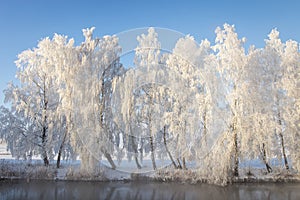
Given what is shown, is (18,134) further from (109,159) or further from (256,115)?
(256,115)

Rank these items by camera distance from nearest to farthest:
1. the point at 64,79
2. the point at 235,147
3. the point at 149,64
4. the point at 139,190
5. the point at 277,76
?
1. the point at 149,64
2. the point at 139,190
3. the point at 235,147
4. the point at 64,79
5. the point at 277,76

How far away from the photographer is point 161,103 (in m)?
8.14

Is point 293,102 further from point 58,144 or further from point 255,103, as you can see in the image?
point 58,144

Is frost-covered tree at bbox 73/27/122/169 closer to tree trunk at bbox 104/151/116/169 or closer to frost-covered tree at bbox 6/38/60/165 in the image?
tree trunk at bbox 104/151/116/169

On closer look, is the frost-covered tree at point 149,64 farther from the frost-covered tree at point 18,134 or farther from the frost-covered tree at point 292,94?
the frost-covered tree at point 18,134

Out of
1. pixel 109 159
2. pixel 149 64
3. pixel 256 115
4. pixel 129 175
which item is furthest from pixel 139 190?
pixel 256 115

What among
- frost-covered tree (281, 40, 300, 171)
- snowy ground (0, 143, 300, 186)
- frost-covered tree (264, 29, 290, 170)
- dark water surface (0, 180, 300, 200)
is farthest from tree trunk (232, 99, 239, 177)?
frost-covered tree (281, 40, 300, 171)

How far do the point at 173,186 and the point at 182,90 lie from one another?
289 cm

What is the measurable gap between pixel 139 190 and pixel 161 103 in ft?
8.61

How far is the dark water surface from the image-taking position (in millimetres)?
6262

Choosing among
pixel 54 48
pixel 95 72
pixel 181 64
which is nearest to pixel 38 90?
pixel 54 48

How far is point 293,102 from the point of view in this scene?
887 cm

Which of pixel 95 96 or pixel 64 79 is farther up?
pixel 64 79

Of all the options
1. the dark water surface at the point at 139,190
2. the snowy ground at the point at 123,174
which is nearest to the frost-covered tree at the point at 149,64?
the dark water surface at the point at 139,190
